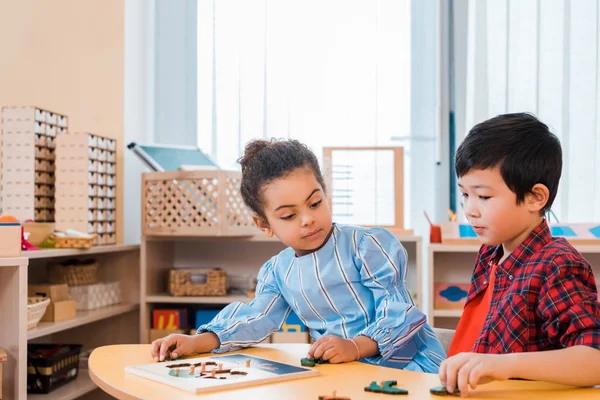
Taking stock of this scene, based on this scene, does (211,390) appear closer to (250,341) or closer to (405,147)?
(250,341)

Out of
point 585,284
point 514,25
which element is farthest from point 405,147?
point 585,284

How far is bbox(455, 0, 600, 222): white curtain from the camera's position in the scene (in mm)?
2816

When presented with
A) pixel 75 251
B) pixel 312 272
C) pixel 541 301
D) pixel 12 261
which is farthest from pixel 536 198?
pixel 75 251

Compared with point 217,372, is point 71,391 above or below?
below

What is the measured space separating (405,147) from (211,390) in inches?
83.7

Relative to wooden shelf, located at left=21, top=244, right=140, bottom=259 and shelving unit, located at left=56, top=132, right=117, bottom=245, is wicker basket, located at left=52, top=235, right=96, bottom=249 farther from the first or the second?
shelving unit, located at left=56, top=132, right=117, bottom=245

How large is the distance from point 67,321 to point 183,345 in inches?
48.9

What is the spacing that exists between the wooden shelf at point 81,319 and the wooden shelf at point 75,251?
211 mm

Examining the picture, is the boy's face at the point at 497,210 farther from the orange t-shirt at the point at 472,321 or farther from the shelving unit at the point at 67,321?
the shelving unit at the point at 67,321

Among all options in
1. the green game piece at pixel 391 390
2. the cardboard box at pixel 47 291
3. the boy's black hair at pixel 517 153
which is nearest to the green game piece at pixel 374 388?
the green game piece at pixel 391 390

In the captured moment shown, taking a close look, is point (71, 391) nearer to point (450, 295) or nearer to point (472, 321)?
point (450, 295)

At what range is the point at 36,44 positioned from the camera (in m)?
2.95

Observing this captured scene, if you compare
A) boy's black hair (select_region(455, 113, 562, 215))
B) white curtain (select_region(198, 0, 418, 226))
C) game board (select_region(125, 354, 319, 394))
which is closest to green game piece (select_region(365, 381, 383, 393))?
game board (select_region(125, 354, 319, 394))

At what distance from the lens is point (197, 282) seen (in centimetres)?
279
